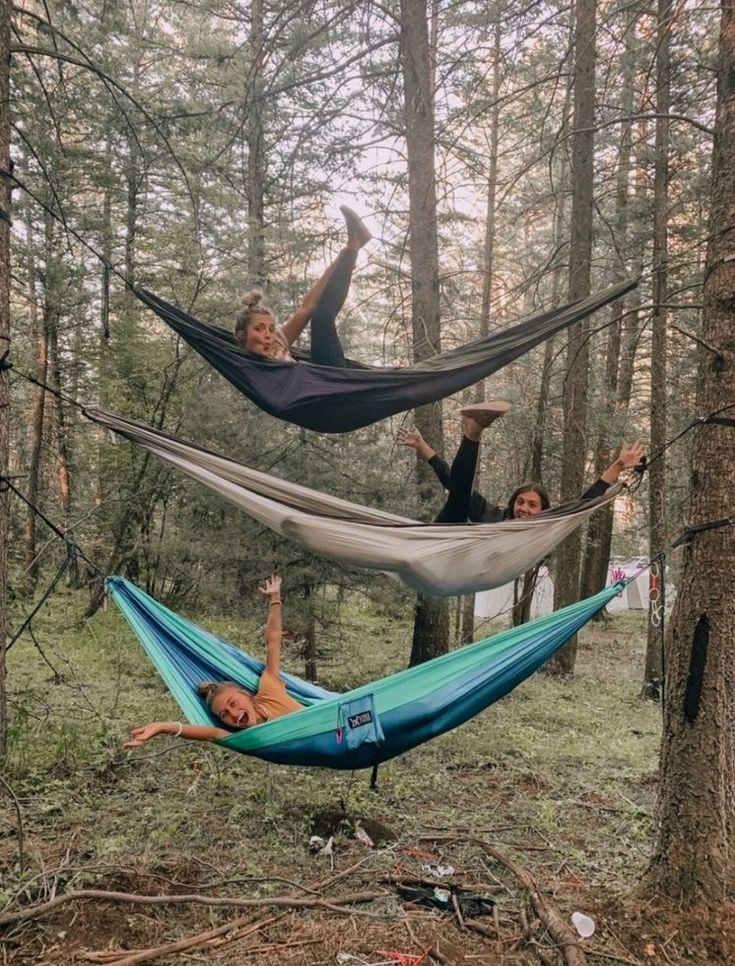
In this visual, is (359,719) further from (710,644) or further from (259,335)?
(259,335)

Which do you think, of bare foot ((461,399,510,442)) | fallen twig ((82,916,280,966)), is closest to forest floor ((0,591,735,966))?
fallen twig ((82,916,280,966))

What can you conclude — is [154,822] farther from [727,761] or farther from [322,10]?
[322,10]

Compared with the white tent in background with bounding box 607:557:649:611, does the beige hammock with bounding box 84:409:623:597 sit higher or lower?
higher

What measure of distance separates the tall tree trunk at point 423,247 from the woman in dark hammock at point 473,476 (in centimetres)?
178

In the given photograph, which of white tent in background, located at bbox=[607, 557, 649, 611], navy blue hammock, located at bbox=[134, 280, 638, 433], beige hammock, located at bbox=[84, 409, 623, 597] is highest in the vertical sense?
navy blue hammock, located at bbox=[134, 280, 638, 433]

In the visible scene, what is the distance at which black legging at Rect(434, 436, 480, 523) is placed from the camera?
→ 2.33 m

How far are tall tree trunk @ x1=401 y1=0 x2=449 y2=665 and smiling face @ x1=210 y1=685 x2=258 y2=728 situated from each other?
6.83ft

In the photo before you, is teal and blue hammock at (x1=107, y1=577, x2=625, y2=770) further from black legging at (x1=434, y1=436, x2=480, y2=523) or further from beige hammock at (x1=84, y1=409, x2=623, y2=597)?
black legging at (x1=434, y1=436, x2=480, y2=523)

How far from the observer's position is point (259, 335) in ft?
8.20

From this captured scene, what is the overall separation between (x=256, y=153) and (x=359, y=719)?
11.7 ft

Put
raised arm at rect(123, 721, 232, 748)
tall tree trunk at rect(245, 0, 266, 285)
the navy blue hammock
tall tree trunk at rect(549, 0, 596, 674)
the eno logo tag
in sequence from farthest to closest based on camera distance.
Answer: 1. tall tree trunk at rect(549, 0, 596, 674)
2. tall tree trunk at rect(245, 0, 266, 285)
3. the navy blue hammock
4. the eno logo tag
5. raised arm at rect(123, 721, 232, 748)

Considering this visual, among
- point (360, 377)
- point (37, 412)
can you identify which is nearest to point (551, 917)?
point (360, 377)

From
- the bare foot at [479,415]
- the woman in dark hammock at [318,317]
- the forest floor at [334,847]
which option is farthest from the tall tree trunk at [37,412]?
the bare foot at [479,415]

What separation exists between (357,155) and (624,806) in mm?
4460
